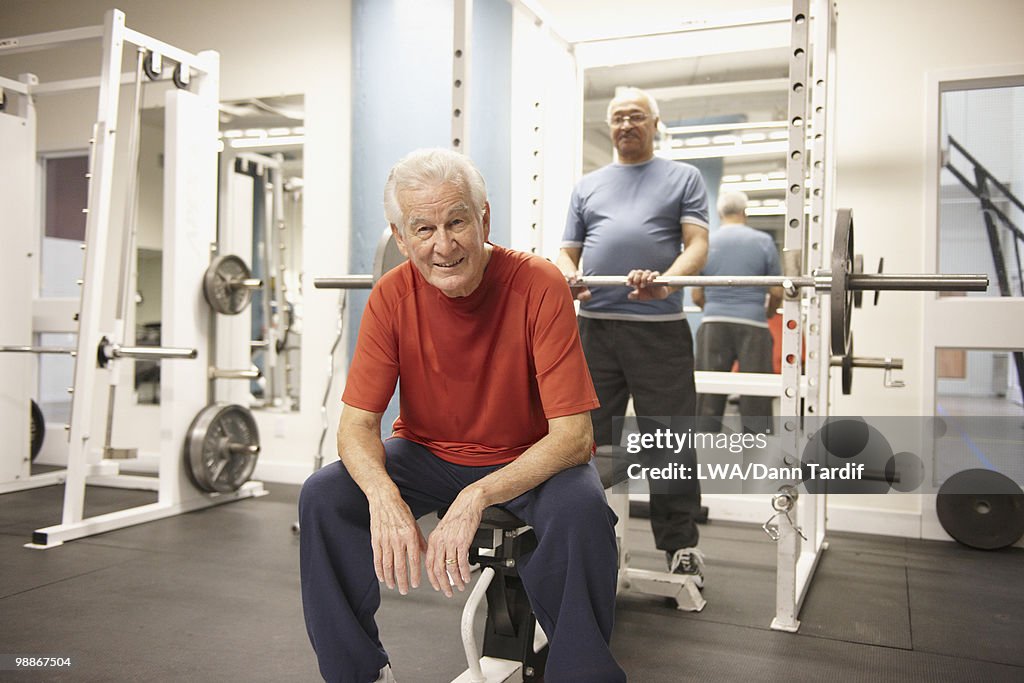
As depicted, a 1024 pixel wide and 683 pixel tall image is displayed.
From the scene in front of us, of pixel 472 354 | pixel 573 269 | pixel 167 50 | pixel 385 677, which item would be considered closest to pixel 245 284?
pixel 167 50

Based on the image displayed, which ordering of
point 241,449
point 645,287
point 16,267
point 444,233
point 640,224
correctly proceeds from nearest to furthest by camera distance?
point 444,233
point 645,287
point 640,224
point 241,449
point 16,267

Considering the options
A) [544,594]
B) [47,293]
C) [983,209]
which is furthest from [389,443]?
[47,293]

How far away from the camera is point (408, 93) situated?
410 centimetres

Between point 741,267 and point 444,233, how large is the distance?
2306mm

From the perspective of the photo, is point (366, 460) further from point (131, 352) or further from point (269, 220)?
point (269, 220)

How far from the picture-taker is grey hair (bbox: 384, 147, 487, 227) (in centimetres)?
163

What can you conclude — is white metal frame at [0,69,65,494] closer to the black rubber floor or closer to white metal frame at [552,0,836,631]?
the black rubber floor

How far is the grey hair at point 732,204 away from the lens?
12.0 feet

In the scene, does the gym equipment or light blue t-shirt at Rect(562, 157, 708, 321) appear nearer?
light blue t-shirt at Rect(562, 157, 708, 321)

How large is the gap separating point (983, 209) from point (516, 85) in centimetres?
208

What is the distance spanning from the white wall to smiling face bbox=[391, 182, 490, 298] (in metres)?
2.83

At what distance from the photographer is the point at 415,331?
5.67 feet

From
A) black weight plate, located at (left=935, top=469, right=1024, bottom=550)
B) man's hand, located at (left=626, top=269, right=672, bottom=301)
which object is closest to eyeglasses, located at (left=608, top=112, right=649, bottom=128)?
man's hand, located at (left=626, top=269, right=672, bottom=301)

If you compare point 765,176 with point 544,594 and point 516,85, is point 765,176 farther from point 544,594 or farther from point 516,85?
point 544,594
